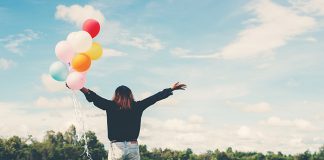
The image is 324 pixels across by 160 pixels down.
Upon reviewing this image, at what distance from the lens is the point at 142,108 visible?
6.03 m

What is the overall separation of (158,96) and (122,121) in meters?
0.71

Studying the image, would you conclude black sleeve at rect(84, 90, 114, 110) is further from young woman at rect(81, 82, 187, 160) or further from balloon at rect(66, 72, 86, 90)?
balloon at rect(66, 72, 86, 90)

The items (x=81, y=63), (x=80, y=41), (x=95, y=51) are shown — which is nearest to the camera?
(x=81, y=63)

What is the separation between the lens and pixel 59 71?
689cm

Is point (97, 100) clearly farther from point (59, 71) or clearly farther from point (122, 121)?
point (59, 71)

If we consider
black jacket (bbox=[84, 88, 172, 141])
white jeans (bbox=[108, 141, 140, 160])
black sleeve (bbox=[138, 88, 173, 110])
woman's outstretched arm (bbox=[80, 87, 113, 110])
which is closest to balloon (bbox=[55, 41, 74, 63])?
woman's outstretched arm (bbox=[80, 87, 113, 110])

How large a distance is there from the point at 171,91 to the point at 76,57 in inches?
62.9

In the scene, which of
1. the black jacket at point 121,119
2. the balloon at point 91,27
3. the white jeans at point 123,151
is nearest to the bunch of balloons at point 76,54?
the balloon at point 91,27

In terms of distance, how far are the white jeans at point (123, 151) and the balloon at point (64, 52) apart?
6.35 ft

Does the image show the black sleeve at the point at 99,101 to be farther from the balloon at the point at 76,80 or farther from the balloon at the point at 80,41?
the balloon at the point at 80,41

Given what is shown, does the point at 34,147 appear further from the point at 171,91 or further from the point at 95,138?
the point at 171,91

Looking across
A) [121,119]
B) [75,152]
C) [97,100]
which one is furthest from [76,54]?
[75,152]

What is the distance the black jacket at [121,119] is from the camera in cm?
582

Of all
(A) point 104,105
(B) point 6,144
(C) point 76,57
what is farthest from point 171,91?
(B) point 6,144
